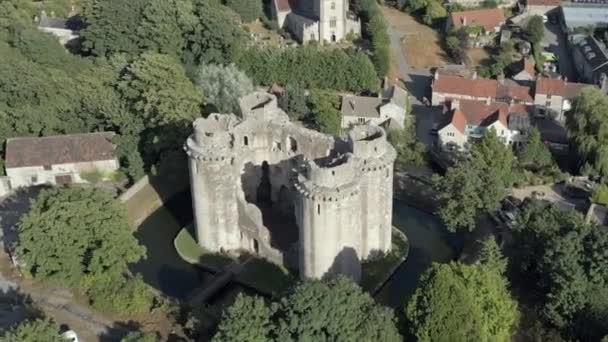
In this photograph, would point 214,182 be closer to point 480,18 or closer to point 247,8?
point 247,8

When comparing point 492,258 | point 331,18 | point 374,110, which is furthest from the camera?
point 331,18

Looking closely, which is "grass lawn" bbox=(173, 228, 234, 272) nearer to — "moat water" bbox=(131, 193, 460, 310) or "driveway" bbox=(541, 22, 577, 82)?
"moat water" bbox=(131, 193, 460, 310)

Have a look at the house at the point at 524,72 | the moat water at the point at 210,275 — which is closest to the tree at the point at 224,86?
the moat water at the point at 210,275

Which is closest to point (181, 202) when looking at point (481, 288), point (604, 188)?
point (481, 288)

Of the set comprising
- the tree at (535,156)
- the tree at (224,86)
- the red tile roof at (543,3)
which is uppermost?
the red tile roof at (543,3)

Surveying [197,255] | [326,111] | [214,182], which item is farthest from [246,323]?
[326,111]

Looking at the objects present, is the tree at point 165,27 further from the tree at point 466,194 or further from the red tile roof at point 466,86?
the tree at point 466,194

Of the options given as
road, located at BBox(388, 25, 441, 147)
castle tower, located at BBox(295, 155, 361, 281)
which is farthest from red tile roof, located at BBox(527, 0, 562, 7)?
castle tower, located at BBox(295, 155, 361, 281)
